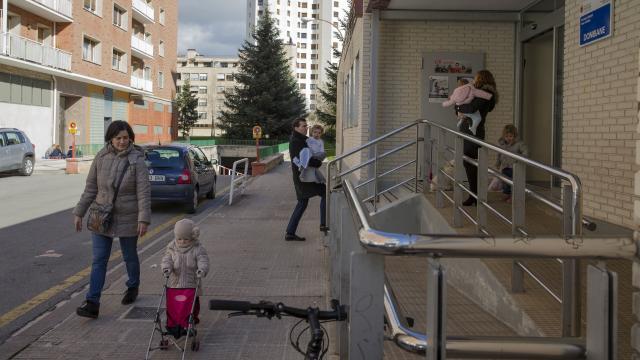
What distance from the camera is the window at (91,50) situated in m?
38.5

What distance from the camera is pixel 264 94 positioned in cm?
5081

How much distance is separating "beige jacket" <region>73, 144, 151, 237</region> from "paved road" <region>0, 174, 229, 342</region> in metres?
1.13

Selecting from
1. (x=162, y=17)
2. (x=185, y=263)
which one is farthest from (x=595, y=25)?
(x=162, y=17)

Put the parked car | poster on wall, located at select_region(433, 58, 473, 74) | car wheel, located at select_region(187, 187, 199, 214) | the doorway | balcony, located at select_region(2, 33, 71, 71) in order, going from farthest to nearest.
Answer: balcony, located at select_region(2, 33, 71, 71) < the parked car < car wheel, located at select_region(187, 187, 199, 214) < poster on wall, located at select_region(433, 58, 473, 74) < the doorway

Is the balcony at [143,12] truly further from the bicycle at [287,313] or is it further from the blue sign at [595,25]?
the bicycle at [287,313]

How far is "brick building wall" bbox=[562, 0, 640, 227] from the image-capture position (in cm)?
600

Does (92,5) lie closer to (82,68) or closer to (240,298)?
(82,68)

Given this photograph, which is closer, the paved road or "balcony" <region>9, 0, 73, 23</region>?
the paved road

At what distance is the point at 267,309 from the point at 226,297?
4.10 metres

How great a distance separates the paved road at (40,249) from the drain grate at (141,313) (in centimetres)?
87

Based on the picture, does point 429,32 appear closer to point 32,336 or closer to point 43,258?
point 43,258

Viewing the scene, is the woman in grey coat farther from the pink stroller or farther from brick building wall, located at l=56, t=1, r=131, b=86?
brick building wall, located at l=56, t=1, r=131, b=86

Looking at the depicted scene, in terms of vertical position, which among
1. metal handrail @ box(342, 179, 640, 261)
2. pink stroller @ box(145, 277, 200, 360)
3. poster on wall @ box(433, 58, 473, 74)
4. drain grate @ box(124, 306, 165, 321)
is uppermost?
poster on wall @ box(433, 58, 473, 74)

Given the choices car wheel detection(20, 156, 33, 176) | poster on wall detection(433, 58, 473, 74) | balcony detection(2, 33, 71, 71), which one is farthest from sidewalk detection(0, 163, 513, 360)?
balcony detection(2, 33, 71, 71)
